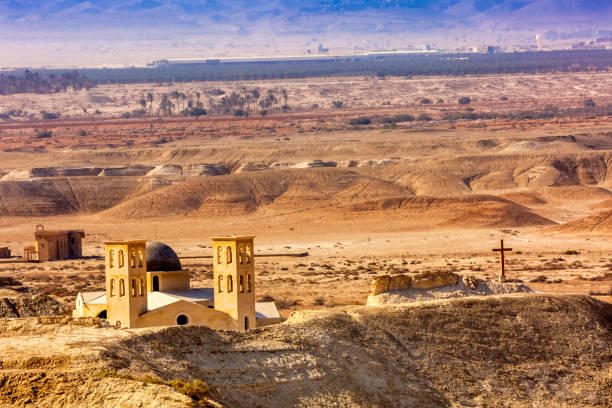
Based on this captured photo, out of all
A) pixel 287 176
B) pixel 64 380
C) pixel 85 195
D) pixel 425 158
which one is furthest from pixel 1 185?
pixel 64 380

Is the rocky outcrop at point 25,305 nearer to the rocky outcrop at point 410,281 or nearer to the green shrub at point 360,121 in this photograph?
the rocky outcrop at point 410,281

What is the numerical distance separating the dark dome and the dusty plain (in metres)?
8.35

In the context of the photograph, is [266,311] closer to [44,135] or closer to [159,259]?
[159,259]

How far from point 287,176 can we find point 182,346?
65.9 meters

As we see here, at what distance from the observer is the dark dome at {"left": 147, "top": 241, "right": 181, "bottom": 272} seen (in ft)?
104

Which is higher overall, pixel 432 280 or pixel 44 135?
pixel 432 280

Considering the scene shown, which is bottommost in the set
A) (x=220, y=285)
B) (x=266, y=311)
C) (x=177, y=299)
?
(x=266, y=311)

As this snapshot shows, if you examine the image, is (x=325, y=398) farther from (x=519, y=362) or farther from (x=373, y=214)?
(x=373, y=214)

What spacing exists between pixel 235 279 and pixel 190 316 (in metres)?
1.41

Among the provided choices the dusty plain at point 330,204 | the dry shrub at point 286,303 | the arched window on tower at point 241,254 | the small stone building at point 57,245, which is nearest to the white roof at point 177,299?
the arched window on tower at point 241,254

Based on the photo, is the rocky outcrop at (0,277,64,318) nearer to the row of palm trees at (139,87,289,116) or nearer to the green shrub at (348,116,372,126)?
the green shrub at (348,116,372,126)

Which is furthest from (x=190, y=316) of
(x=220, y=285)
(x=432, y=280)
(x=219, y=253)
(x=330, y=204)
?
(x=330, y=204)

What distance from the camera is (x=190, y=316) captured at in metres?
28.2

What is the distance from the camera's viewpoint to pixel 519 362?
23.7m
